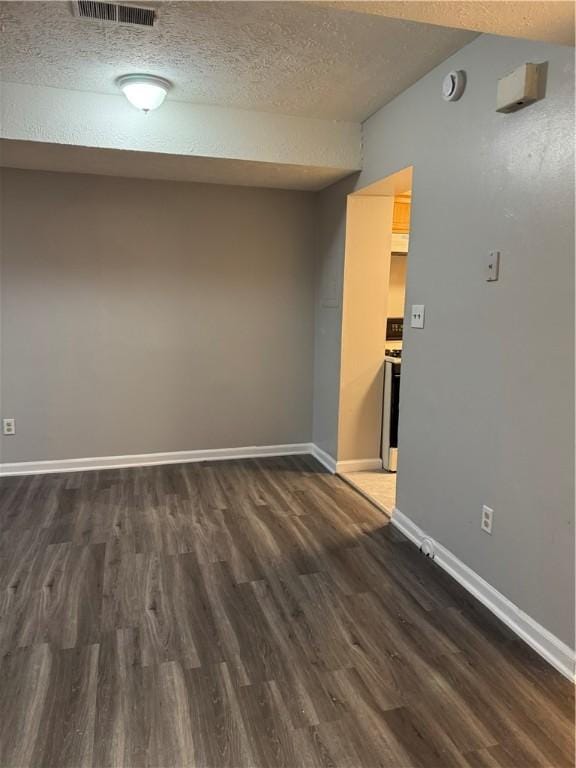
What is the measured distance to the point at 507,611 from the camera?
7.39 feet

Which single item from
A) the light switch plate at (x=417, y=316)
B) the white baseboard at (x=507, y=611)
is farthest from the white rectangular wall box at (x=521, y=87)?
the white baseboard at (x=507, y=611)

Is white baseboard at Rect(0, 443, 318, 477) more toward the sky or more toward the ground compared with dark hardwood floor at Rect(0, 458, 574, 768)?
more toward the sky

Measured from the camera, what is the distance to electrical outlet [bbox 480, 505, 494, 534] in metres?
2.35

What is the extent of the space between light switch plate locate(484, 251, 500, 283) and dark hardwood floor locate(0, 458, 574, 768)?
4.71 feet

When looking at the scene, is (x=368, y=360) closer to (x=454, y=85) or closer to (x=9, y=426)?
(x=454, y=85)

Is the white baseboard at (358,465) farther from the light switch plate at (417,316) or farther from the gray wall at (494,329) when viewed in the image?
the light switch plate at (417,316)

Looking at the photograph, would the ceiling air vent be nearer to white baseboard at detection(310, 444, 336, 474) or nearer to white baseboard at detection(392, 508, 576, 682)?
white baseboard at detection(392, 508, 576, 682)

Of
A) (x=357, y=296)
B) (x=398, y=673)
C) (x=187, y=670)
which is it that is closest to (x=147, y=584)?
(x=187, y=670)

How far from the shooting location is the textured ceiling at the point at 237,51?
84.0 inches

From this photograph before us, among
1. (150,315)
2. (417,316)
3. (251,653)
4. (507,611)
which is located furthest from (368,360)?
(251,653)

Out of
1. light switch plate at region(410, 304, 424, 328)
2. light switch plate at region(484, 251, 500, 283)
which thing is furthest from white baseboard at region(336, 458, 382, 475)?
light switch plate at region(484, 251, 500, 283)

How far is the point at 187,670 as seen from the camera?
6.43 feet

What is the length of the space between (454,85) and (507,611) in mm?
2328

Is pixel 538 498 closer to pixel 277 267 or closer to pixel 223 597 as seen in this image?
pixel 223 597
